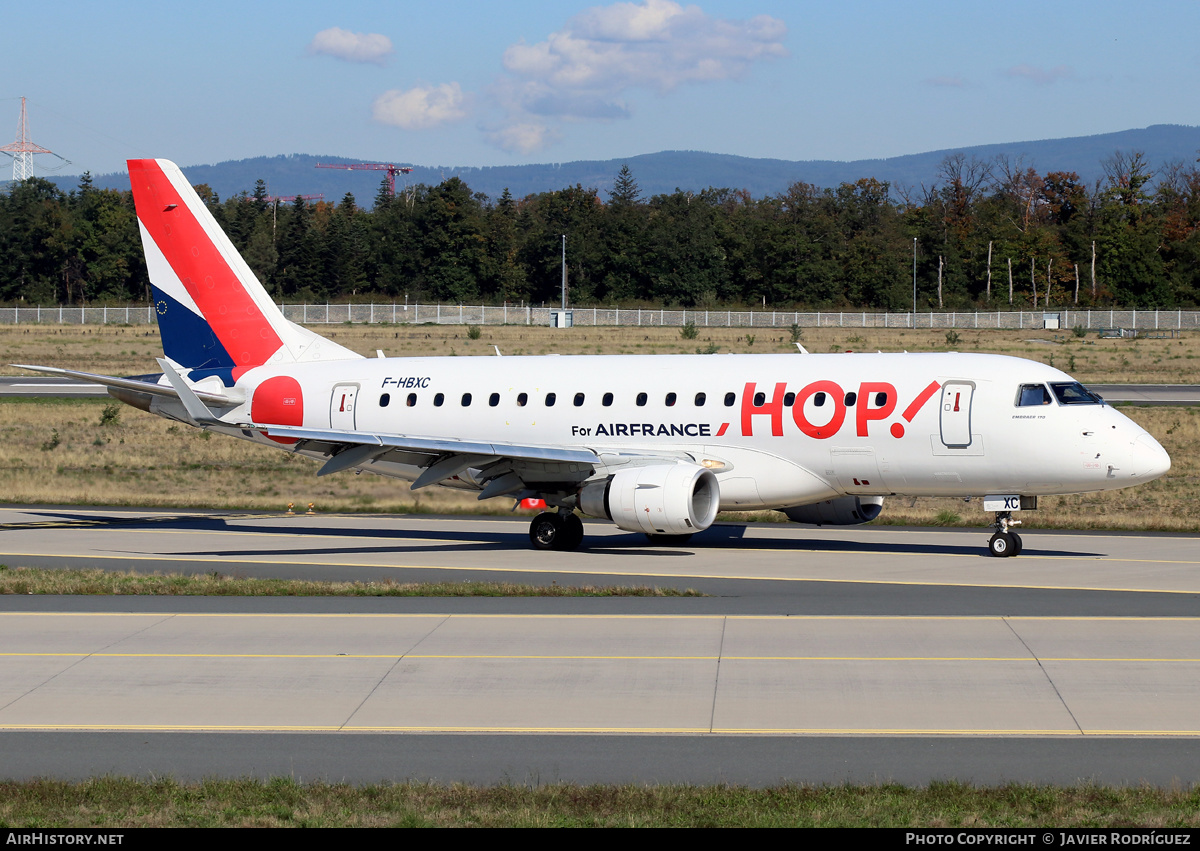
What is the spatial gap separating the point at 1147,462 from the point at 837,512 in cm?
647

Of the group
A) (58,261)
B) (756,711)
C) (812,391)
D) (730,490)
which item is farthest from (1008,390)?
(58,261)

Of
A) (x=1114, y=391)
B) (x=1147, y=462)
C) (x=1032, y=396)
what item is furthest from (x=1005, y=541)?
(x=1114, y=391)

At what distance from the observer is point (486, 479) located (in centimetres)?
2823

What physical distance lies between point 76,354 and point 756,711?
7659 cm

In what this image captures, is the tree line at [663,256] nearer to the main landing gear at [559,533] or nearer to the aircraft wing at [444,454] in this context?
the aircraft wing at [444,454]

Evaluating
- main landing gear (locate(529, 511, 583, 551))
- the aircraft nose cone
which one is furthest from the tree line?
the aircraft nose cone

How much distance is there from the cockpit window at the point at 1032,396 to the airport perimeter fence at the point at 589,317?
93446 mm

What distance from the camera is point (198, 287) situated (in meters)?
31.3

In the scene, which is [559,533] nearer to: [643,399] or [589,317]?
[643,399]

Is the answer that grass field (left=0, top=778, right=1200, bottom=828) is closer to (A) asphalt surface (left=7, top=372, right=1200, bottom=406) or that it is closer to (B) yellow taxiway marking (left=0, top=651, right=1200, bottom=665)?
(B) yellow taxiway marking (left=0, top=651, right=1200, bottom=665)

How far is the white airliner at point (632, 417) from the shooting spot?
2533 cm

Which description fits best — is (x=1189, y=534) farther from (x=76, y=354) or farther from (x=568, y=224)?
(x=568, y=224)

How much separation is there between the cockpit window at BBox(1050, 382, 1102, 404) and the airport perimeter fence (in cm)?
9338

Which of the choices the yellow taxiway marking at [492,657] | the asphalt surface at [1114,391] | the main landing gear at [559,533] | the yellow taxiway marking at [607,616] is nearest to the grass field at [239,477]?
the asphalt surface at [1114,391]
